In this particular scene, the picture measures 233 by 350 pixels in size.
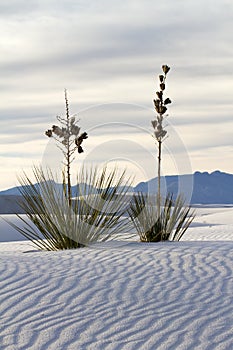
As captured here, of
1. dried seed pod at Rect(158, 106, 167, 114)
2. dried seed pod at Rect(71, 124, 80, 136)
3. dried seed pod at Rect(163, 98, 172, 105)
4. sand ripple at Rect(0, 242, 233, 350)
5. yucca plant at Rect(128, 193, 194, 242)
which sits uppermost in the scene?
dried seed pod at Rect(163, 98, 172, 105)

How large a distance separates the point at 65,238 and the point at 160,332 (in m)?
4.60

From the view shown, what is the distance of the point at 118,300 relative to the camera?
6.38m

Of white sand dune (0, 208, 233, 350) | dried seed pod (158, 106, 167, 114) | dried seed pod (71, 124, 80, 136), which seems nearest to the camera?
white sand dune (0, 208, 233, 350)

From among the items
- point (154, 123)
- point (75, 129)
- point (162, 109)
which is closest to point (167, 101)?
point (162, 109)

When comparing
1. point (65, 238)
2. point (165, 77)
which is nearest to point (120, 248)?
point (65, 238)

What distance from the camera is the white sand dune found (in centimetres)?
537

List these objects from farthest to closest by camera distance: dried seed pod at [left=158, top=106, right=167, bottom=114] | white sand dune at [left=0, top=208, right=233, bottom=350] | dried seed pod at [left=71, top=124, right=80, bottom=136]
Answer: dried seed pod at [left=158, top=106, right=167, bottom=114] → dried seed pod at [left=71, top=124, right=80, bottom=136] → white sand dune at [left=0, top=208, right=233, bottom=350]

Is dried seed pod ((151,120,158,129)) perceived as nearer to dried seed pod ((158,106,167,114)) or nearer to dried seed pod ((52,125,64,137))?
dried seed pod ((158,106,167,114))

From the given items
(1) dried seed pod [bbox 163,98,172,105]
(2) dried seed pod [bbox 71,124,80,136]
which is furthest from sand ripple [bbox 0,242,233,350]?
(1) dried seed pod [bbox 163,98,172,105]

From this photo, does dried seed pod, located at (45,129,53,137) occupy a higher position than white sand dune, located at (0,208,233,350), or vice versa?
dried seed pod, located at (45,129,53,137)

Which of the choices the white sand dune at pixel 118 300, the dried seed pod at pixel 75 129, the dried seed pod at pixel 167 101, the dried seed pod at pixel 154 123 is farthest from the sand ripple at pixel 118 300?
the dried seed pod at pixel 167 101

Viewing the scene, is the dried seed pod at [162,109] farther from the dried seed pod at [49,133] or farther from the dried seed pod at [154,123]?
the dried seed pod at [49,133]

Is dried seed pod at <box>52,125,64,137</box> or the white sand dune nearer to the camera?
the white sand dune

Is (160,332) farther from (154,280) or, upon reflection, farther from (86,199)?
(86,199)
